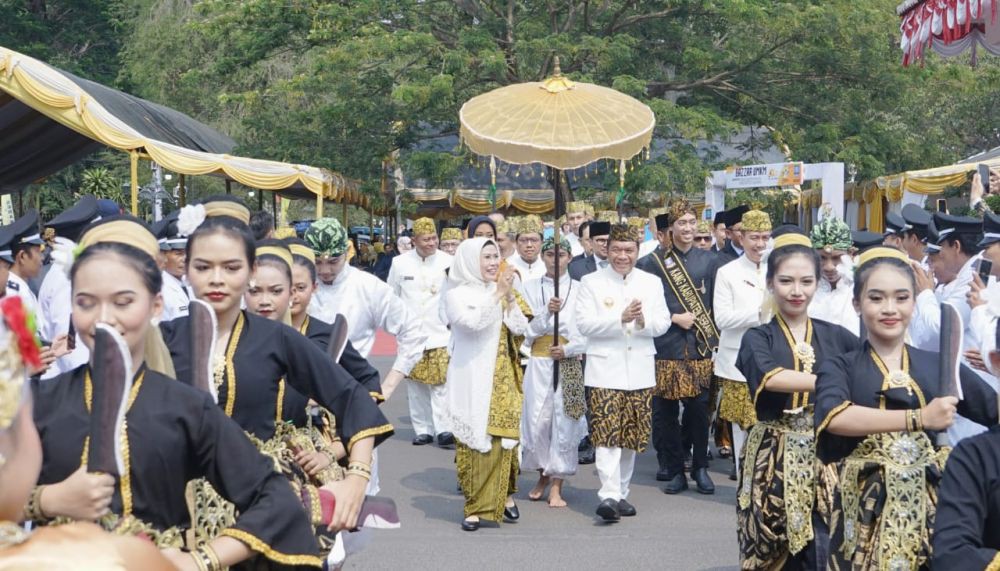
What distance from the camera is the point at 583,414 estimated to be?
9.05 meters

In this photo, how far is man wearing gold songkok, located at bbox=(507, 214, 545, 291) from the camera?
34.7ft

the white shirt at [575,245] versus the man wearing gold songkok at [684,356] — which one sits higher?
the white shirt at [575,245]

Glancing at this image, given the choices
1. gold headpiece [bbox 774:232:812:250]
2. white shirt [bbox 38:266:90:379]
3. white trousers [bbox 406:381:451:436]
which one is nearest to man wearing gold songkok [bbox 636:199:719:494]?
white trousers [bbox 406:381:451:436]

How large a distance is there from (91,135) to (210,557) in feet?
45.9

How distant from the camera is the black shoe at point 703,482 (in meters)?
9.22

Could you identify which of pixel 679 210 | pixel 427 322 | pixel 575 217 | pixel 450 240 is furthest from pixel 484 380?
pixel 575 217

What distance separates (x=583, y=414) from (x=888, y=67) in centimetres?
1535

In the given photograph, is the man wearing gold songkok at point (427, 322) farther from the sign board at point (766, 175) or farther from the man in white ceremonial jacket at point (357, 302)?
the sign board at point (766, 175)

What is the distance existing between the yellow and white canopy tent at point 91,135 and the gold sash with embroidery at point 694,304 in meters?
8.80

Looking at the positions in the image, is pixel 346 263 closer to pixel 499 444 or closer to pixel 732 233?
pixel 499 444

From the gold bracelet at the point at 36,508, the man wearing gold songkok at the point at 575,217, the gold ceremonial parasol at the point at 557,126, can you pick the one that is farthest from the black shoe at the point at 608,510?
the man wearing gold songkok at the point at 575,217

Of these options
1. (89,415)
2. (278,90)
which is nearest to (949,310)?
(89,415)

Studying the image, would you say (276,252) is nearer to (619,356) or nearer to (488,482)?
(488,482)

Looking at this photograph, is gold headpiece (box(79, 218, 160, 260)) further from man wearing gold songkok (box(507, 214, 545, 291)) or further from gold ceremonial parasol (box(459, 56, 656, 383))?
man wearing gold songkok (box(507, 214, 545, 291))
